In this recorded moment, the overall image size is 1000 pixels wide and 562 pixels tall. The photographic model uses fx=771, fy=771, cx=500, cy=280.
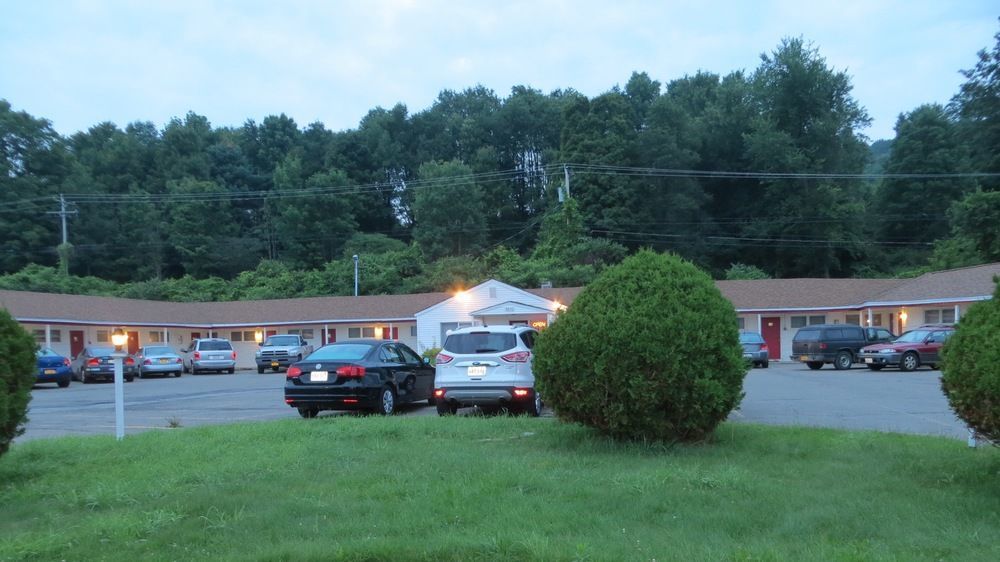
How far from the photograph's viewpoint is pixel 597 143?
61.0 metres

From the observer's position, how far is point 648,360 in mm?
8289

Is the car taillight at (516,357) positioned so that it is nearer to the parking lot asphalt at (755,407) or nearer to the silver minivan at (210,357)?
the parking lot asphalt at (755,407)

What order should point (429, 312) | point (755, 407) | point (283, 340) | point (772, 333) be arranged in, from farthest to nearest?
point (429, 312) → point (772, 333) → point (283, 340) → point (755, 407)

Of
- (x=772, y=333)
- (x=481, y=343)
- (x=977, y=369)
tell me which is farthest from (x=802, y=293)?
(x=977, y=369)

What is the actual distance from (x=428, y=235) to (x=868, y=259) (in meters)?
35.9

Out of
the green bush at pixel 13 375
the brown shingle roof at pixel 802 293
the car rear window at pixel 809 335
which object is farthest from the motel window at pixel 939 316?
the green bush at pixel 13 375

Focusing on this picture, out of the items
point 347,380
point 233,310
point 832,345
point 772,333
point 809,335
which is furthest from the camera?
point 233,310

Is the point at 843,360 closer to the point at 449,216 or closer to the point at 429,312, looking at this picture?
the point at 429,312

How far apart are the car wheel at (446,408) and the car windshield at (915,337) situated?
2044 cm

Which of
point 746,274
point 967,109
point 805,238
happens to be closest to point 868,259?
point 805,238

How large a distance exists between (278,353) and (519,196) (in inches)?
1621

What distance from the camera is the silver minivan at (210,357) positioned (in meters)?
36.9

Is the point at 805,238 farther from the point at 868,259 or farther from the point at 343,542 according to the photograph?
the point at 343,542

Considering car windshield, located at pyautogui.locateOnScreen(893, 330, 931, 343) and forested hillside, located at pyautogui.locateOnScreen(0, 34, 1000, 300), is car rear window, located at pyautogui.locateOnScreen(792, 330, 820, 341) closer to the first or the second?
→ car windshield, located at pyautogui.locateOnScreen(893, 330, 931, 343)
